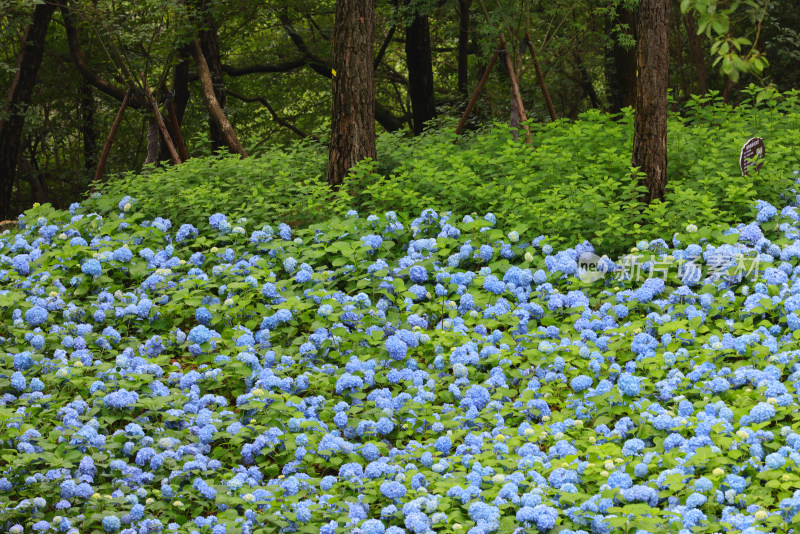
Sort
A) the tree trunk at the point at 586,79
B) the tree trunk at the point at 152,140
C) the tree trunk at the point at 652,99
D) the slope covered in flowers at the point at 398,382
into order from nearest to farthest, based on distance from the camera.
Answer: the slope covered in flowers at the point at 398,382 → the tree trunk at the point at 652,99 → the tree trunk at the point at 152,140 → the tree trunk at the point at 586,79

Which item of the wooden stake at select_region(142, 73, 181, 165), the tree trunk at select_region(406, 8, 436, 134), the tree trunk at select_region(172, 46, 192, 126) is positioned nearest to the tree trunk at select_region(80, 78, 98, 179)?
the tree trunk at select_region(172, 46, 192, 126)

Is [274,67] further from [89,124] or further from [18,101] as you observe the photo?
[18,101]

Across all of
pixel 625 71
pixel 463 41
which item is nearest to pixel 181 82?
pixel 463 41

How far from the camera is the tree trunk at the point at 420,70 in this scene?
12125 millimetres

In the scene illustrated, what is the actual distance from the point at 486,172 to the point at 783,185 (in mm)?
2527

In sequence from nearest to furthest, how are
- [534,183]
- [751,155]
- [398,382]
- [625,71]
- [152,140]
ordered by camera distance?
[398,382], [751,155], [534,183], [152,140], [625,71]

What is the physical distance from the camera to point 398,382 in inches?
187

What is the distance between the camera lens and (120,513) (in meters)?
3.69

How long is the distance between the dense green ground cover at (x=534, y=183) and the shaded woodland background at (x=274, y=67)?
62 cm

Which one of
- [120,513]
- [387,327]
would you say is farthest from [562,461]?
[120,513]

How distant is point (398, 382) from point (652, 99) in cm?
375

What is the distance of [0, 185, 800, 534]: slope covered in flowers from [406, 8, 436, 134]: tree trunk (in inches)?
243

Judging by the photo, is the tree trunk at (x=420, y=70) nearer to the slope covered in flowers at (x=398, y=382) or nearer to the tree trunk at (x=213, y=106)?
the tree trunk at (x=213, y=106)

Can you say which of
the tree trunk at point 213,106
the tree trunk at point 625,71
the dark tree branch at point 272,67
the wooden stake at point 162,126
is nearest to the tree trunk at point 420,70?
the tree trunk at point 625,71
